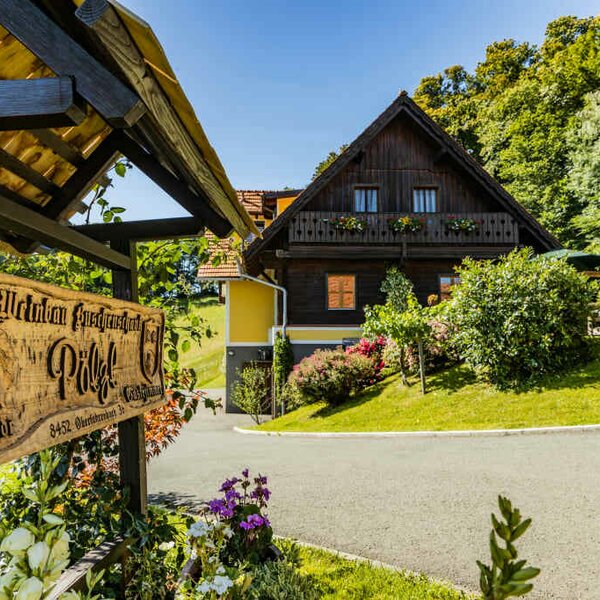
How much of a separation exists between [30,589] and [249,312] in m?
18.4

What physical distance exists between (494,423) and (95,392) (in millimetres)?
9115

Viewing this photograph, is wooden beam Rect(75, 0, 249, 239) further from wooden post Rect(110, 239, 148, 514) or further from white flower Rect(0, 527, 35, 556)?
white flower Rect(0, 527, 35, 556)

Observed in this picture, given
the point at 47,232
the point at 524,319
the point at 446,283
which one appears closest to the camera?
the point at 47,232

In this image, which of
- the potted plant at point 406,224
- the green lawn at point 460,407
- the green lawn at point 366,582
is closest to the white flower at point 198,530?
the green lawn at point 366,582

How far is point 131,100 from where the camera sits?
5.09 ft

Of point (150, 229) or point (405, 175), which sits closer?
point (150, 229)

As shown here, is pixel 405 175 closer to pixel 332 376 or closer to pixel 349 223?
pixel 349 223

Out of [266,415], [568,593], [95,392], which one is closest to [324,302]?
[266,415]

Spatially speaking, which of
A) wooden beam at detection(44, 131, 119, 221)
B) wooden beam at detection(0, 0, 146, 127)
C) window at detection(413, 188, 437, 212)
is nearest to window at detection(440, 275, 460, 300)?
window at detection(413, 188, 437, 212)

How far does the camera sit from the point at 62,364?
6.60ft

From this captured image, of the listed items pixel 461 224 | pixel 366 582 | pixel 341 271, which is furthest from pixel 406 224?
pixel 366 582

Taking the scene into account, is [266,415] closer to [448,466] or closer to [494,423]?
[494,423]

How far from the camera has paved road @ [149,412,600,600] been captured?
163 inches

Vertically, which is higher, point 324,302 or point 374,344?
point 324,302
